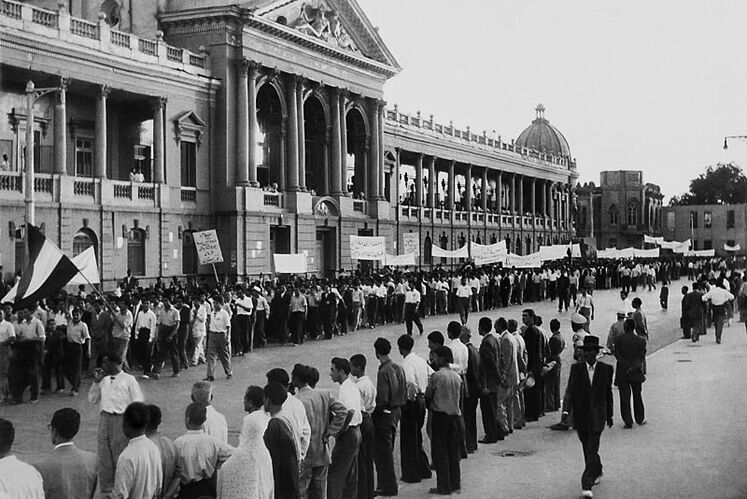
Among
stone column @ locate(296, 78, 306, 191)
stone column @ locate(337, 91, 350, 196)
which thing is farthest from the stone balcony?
stone column @ locate(337, 91, 350, 196)

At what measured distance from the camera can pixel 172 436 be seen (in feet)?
41.2

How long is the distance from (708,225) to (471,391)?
10307 cm

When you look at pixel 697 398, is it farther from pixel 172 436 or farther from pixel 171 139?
pixel 171 139

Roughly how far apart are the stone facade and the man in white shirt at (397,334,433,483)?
99.5 m

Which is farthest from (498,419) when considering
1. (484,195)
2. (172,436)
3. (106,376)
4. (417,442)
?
(484,195)

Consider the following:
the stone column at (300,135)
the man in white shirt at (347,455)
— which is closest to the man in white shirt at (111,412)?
the man in white shirt at (347,455)

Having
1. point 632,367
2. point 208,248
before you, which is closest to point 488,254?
point 208,248

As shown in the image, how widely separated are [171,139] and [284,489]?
30.1m

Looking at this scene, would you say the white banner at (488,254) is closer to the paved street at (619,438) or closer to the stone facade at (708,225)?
the paved street at (619,438)

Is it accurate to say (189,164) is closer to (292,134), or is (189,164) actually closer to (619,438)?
(292,134)

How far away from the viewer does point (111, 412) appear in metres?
9.02

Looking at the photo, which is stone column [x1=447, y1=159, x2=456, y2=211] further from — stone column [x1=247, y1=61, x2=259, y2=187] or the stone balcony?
the stone balcony

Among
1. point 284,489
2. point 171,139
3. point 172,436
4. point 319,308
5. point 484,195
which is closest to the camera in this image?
point 284,489

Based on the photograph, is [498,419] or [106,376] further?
[498,419]
